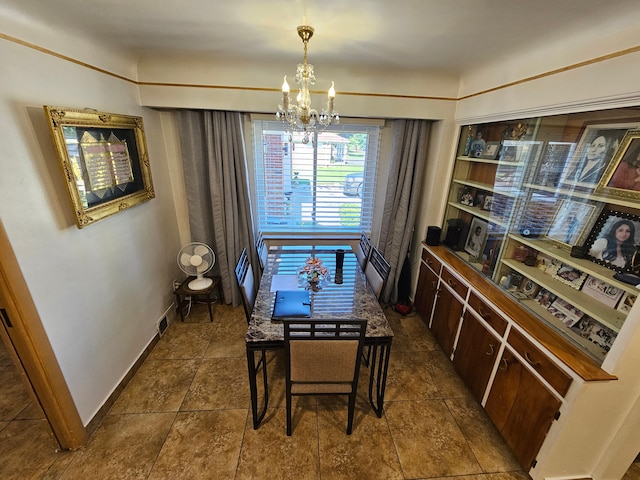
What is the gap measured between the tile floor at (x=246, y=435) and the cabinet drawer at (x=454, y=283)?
27.9 inches

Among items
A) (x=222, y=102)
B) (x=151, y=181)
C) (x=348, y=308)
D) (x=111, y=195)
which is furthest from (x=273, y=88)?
(x=348, y=308)

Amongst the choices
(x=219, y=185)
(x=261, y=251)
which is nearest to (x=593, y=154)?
(x=261, y=251)

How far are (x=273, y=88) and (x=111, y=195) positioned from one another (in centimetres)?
154

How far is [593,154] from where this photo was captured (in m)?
1.56

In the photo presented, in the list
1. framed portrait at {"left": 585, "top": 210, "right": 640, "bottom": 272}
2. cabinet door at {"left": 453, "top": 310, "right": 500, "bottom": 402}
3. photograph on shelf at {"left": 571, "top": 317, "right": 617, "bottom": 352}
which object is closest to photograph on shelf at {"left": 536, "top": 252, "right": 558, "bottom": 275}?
framed portrait at {"left": 585, "top": 210, "right": 640, "bottom": 272}

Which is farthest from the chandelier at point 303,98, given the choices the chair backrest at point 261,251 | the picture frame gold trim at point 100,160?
the chair backrest at point 261,251

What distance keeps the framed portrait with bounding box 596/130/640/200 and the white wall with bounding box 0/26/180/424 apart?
3.03 m

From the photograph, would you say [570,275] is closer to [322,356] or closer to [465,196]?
[465,196]

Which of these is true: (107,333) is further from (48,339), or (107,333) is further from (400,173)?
(400,173)

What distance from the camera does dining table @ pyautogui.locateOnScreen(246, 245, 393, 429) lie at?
167 cm

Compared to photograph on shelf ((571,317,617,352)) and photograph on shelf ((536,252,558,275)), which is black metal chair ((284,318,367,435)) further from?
photograph on shelf ((536,252,558,275))

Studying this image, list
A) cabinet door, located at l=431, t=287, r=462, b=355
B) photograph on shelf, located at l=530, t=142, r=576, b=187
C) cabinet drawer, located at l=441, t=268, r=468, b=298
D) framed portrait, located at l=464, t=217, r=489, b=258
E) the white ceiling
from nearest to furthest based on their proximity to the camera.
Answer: the white ceiling < photograph on shelf, located at l=530, t=142, r=576, b=187 < cabinet drawer, located at l=441, t=268, r=468, b=298 < cabinet door, located at l=431, t=287, r=462, b=355 < framed portrait, located at l=464, t=217, r=489, b=258

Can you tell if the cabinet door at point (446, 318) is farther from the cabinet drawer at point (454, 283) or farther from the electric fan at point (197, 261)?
the electric fan at point (197, 261)

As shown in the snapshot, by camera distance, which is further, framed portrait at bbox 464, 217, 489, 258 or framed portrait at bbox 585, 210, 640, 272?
framed portrait at bbox 464, 217, 489, 258
